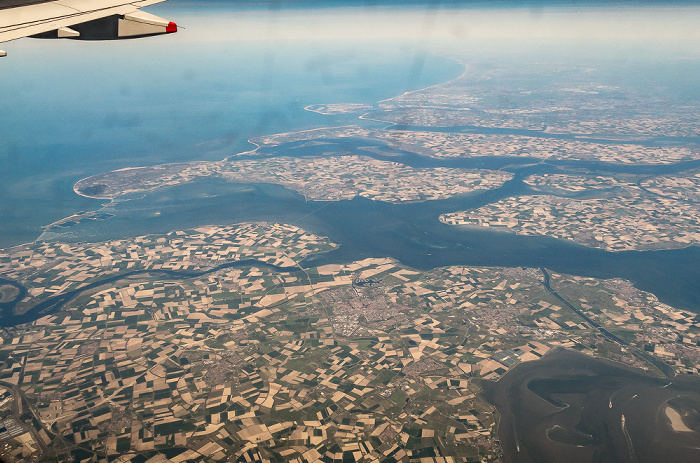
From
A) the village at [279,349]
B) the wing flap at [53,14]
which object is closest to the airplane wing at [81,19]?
the wing flap at [53,14]

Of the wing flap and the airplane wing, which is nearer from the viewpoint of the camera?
the wing flap

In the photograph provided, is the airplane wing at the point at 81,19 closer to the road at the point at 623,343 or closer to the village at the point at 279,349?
the village at the point at 279,349

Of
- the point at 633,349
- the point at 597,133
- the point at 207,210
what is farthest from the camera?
the point at 597,133

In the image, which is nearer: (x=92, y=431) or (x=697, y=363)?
(x=92, y=431)

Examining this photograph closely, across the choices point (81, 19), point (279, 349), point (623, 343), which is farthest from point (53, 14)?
point (623, 343)

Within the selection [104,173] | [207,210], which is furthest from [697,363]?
[104,173]

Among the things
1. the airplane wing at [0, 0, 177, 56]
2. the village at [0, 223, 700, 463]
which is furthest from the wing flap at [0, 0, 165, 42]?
the village at [0, 223, 700, 463]

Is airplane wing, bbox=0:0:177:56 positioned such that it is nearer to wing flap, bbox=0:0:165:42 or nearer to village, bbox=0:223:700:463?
wing flap, bbox=0:0:165:42

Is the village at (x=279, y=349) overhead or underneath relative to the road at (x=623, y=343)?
underneath

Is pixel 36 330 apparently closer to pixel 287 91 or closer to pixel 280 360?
pixel 280 360
